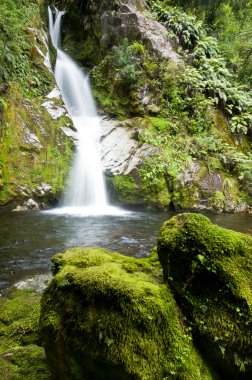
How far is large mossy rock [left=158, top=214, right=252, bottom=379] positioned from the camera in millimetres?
1962

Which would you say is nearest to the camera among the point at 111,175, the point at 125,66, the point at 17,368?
the point at 17,368

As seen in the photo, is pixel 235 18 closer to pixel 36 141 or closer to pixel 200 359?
pixel 36 141

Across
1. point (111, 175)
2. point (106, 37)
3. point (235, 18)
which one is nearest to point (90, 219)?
point (111, 175)

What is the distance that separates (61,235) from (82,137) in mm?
6172

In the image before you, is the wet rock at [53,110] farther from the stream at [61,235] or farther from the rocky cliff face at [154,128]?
the stream at [61,235]

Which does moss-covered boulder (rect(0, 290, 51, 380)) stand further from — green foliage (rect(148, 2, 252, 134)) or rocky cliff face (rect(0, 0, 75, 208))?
green foliage (rect(148, 2, 252, 134))

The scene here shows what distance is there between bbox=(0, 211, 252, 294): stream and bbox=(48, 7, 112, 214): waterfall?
1.57 meters

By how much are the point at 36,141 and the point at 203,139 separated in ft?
21.7

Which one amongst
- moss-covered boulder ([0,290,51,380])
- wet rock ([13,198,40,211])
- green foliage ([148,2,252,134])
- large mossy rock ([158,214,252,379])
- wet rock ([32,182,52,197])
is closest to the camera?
large mossy rock ([158,214,252,379])

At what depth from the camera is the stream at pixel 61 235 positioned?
4977 millimetres

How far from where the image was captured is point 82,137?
12.0 m

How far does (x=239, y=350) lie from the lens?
1.95 meters

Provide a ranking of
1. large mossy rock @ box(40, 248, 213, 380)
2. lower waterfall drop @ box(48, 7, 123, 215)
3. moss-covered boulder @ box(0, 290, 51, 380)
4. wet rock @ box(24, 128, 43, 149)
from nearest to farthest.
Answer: large mossy rock @ box(40, 248, 213, 380)
moss-covered boulder @ box(0, 290, 51, 380)
wet rock @ box(24, 128, 43, 149)
lower waterfall drop @ box(48, 7, 123, 215)

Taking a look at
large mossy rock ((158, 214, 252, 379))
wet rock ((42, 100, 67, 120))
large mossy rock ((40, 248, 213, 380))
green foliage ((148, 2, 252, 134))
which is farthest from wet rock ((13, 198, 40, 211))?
green foliage ((148, 2, 252, 134))
